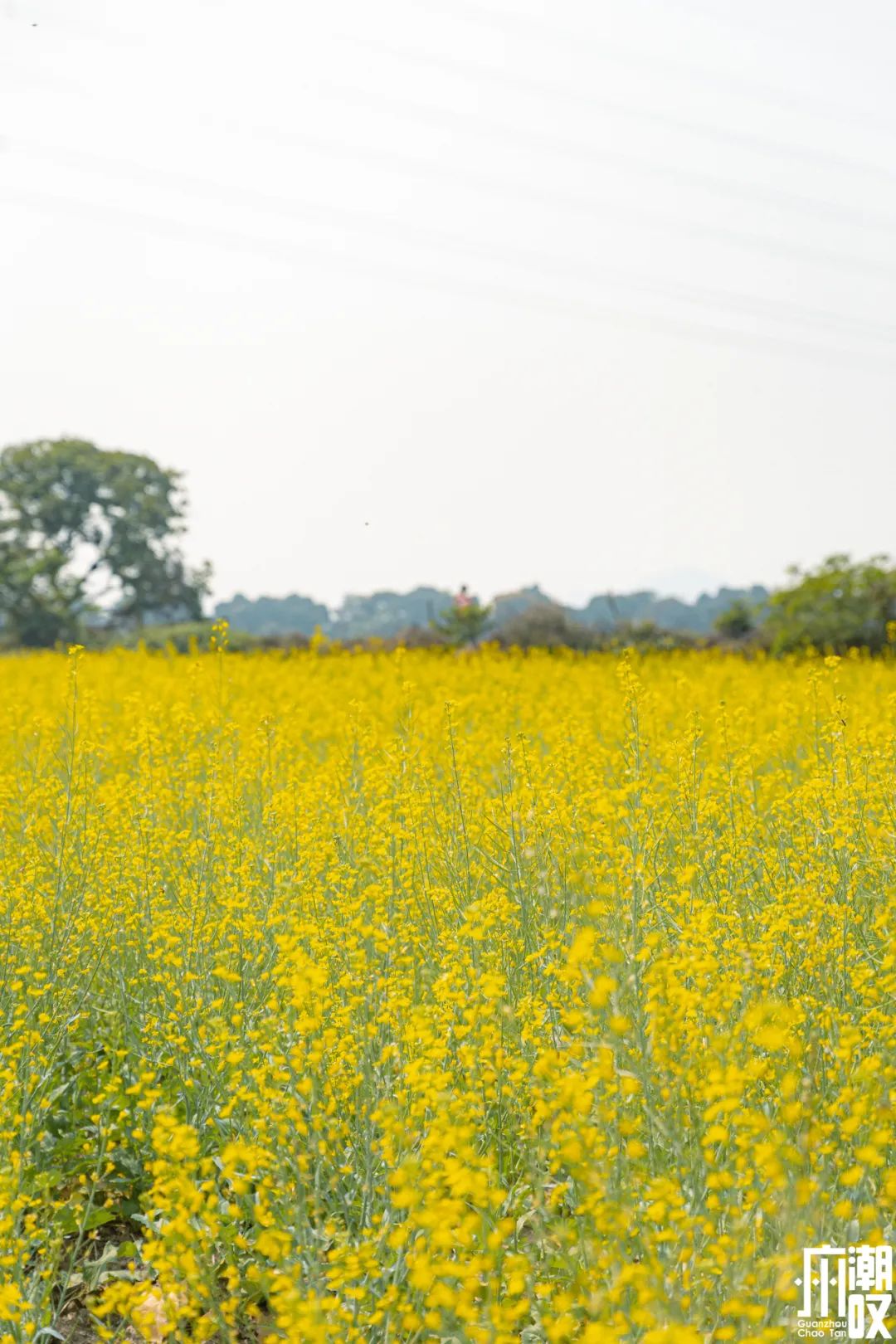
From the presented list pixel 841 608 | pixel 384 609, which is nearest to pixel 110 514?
pixel 841 608

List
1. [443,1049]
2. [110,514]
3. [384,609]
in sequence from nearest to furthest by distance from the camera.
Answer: [443,1049] → [110,514] → [384,609]

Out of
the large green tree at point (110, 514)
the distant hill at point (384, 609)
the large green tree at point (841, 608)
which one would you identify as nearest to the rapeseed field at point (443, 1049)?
the large green tree at point (841, 608)

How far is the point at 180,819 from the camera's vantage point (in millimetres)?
5383

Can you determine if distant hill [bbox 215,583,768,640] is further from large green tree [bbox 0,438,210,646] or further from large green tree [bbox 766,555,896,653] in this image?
large green tree [bbox 766,555,896,653]

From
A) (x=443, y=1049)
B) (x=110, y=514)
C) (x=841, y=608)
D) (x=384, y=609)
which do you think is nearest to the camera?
(x=443, y=1049)

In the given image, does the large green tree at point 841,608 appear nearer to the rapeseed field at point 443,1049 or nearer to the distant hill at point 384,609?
the rapeseed field at point 443,1049

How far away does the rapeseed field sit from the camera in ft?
6.81

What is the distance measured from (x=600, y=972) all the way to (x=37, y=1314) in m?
1.48

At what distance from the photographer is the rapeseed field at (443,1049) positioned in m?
2.07

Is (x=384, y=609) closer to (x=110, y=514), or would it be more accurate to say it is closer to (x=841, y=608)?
(x=110, y=514)

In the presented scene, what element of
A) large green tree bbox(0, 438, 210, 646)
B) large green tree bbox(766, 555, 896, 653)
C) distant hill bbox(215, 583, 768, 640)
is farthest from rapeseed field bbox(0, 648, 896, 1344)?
distant hill bbox(215, 583, 768, 640)

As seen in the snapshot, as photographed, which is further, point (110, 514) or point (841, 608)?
point (110, 514)

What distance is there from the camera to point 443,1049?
2404mm

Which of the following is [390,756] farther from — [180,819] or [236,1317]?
[236,1317]
